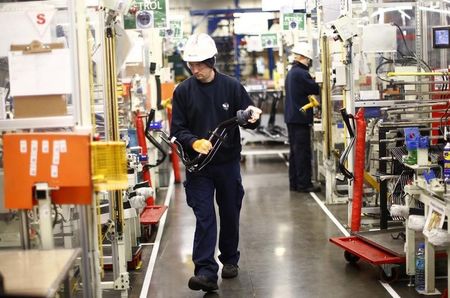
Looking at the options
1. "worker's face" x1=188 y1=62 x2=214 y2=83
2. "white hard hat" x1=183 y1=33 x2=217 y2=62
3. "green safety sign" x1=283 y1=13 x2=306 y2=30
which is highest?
"green safety sign" x1=283 y1=13 x2=306 y2=30

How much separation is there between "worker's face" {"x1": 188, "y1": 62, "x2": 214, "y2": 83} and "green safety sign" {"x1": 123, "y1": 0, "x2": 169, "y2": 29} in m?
1.48

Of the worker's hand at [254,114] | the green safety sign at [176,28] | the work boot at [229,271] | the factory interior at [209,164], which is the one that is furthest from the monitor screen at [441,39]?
the green safety sign at [176,28]

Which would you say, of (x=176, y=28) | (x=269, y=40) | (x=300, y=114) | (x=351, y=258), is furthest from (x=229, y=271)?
(x=269, y=40)

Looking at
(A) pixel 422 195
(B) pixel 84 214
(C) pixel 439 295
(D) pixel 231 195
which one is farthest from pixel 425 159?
(B) pixel 84 214

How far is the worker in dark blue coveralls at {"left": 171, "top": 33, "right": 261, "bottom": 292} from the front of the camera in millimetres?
4559

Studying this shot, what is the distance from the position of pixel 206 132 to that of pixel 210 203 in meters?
0.50

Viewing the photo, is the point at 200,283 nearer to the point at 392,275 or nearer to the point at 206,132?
the point at 206,132

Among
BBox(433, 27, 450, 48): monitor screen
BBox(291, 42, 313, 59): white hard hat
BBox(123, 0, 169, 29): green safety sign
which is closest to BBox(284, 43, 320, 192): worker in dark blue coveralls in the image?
BBox(291, 42, 313, 59): white hard hat

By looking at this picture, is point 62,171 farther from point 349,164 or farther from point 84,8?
point 349,164

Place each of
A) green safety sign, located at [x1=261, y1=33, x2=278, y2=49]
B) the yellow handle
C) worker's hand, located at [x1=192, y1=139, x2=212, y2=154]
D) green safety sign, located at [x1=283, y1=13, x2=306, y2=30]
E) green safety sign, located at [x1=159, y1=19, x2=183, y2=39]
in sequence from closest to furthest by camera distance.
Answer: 1. worker's hand, located at [x1=192, y1=139, x2=212, y2=154]
2. the yellow handle
3. green safety sign, located at [x1=283, y1=13, x2=306, y2=30]
4. green safety sign, located at [x1=159, y1=19, x2=183, y2=39]
5. green safety sign, located at [x1=261, y1=33, x2=278, y2=49]

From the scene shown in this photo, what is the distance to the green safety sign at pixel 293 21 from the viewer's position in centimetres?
942

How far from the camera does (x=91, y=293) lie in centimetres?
334

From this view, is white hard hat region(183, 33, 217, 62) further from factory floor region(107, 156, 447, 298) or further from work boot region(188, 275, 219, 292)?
factory floor region(107, 156, 447, 298)

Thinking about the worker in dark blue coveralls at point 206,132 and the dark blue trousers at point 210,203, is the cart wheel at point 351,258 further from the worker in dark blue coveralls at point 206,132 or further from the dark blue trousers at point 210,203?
the worker in dark blue coveralls at point 206,132
